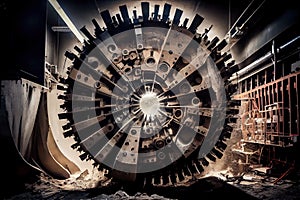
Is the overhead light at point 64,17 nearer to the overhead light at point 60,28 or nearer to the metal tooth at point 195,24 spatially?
the overhead light at point 60,28

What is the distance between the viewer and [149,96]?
3.55m

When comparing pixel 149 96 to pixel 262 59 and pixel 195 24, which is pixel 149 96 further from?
pixel 262 59

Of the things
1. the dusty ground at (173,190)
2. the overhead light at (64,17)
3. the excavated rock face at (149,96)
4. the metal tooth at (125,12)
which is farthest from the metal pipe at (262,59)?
the overhead light at (64,17)

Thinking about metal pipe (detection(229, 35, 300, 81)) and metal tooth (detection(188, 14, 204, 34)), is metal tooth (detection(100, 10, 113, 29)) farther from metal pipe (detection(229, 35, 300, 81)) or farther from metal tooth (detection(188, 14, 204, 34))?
metal pipe (detection(229, 35, 300, 81))

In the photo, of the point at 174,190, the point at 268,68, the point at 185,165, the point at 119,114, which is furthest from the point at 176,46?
the point at 268,68

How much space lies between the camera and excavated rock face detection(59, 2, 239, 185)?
3502mm

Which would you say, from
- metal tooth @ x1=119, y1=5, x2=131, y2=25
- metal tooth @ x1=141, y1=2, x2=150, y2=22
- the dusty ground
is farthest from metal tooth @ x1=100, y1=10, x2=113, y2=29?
the dusty ground

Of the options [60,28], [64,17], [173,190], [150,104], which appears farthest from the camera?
[60,28]

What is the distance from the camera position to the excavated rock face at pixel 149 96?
3.50 meters

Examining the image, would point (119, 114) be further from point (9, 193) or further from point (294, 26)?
point (294, 26)

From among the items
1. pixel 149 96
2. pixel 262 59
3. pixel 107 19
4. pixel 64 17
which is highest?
pixel 64 17

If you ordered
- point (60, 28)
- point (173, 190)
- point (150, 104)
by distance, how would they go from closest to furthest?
point (150, 104), point (173, 190), point (60, 28)

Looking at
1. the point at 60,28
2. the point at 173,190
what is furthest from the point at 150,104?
the point at 60,28

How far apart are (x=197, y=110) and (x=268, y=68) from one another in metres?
3.36
